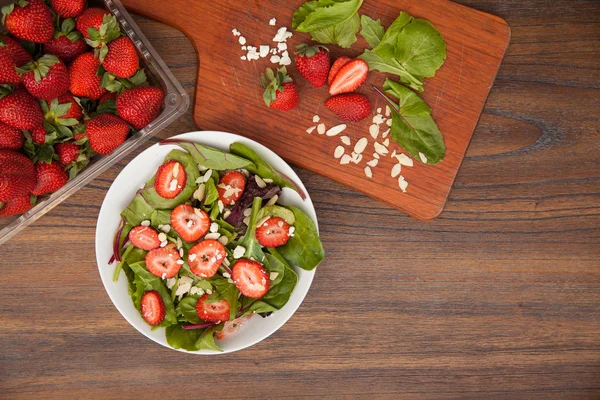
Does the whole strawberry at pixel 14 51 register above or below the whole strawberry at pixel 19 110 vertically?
above

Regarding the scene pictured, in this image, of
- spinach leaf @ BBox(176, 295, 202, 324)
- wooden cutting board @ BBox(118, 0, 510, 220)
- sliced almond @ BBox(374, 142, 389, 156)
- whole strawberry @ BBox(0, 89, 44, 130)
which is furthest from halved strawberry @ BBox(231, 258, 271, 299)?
whole strawberry @ BBox(0, 89, 44, 130)

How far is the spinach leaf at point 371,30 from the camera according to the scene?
109cm

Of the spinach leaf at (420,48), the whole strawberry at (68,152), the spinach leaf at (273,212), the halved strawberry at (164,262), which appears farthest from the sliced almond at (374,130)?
the whole strawberry at (68,152)

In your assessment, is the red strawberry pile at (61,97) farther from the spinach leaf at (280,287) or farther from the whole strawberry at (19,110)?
the spinach leaf at (280,287)

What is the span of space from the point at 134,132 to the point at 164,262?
0.84ft

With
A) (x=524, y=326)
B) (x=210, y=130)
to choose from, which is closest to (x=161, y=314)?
(x=210, y=130)

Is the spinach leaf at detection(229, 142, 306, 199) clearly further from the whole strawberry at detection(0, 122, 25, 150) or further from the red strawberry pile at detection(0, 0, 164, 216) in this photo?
the whole strawberry at detection(0, 122, 25, 150)

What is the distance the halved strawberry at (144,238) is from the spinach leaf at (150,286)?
36 millimetres

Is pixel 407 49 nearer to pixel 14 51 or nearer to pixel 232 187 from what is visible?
pixel 232 187

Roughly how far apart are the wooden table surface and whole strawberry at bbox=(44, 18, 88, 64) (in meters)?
0.17

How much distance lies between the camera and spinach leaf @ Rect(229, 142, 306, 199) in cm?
104

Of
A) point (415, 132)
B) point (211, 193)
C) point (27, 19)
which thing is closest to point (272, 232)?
point (211, 193)

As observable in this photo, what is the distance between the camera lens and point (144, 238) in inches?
42.0

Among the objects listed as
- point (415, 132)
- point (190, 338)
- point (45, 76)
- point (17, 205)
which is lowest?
point (190, 338)
